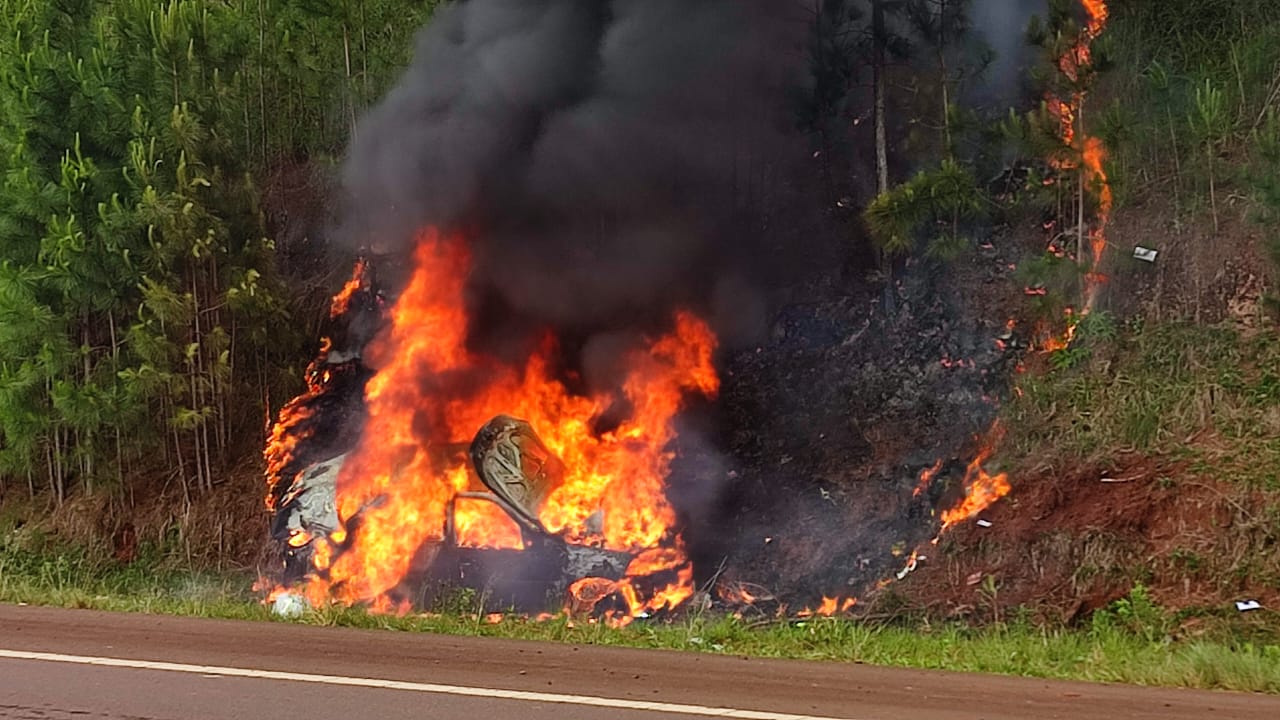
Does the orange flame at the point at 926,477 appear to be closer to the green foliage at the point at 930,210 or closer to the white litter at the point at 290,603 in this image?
the green foliage at the point at 930,210

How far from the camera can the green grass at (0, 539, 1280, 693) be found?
253 inches

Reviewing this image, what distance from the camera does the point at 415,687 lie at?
18.3 ft

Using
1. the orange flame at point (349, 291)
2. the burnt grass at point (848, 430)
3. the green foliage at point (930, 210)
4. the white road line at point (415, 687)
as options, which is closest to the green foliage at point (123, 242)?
the orange flame at point (349, 291)

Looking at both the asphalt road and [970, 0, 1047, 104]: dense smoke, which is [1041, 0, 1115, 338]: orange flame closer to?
[970, 0, 1047, 104]: dense smoke

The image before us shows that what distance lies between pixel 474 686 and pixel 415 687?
31 centimetres

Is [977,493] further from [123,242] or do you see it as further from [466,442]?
[123,242]

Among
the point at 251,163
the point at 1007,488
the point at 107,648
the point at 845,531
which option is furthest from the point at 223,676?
the point at 251,163

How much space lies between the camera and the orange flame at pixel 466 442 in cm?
1090

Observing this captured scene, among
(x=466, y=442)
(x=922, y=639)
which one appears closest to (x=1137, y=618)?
(x=922, y=639)

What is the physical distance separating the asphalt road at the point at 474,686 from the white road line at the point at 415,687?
0.01 meters

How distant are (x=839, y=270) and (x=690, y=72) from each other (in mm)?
3267

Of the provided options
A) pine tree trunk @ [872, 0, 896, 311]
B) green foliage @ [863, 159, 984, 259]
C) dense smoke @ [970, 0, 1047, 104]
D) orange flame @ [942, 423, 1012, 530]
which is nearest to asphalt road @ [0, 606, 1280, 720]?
orange flame @ [942, 423, 1012, 530]

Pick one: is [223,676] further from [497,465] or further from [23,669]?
[497,465]

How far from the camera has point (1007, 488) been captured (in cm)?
1031
